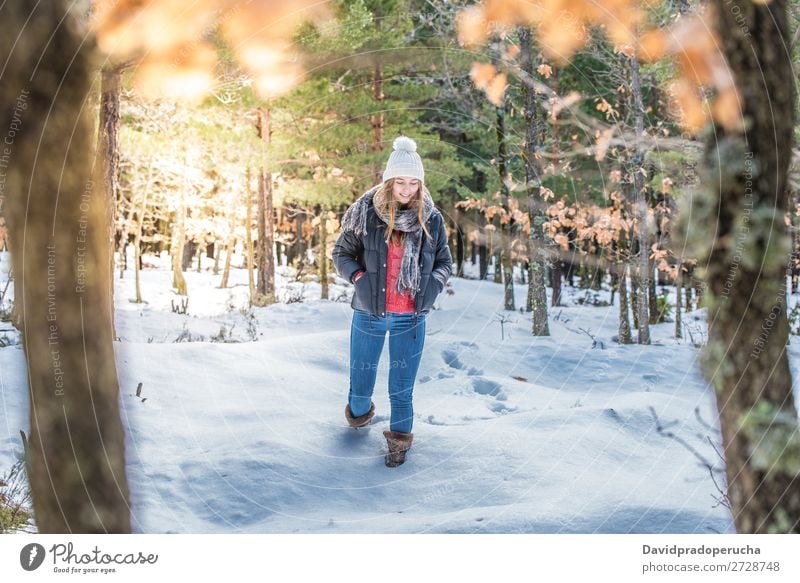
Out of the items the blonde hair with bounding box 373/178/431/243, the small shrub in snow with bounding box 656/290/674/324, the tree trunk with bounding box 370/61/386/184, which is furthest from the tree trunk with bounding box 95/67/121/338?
the small shrub in snow with bounding box 656/290/674/324

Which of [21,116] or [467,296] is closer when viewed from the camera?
[21,116]

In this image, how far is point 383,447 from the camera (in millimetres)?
3379

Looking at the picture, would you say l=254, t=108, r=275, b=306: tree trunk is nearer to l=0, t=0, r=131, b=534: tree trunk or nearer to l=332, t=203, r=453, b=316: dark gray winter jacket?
l=332, t=203, r=453, b=316: dark gray winter jacket

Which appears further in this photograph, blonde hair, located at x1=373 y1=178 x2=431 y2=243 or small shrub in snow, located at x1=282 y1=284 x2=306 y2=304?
small shrub in snow, located at x1=282 y1=284 x2=306 y2=304

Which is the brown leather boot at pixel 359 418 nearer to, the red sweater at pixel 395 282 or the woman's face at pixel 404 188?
the red sweater at pixel 395 282

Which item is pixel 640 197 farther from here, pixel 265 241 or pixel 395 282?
pixel 265 241

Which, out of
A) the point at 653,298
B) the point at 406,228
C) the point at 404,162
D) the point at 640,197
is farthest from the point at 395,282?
the point at 653,298

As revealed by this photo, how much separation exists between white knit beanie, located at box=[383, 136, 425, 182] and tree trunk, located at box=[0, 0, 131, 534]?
141cm

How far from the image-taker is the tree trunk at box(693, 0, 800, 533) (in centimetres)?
213

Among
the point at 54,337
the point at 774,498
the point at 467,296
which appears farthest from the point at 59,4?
the point at 467,296

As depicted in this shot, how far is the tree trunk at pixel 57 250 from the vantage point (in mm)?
2105

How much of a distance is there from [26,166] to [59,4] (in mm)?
615

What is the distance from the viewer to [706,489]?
9.34ft

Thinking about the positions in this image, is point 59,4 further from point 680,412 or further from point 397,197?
point 680,412
